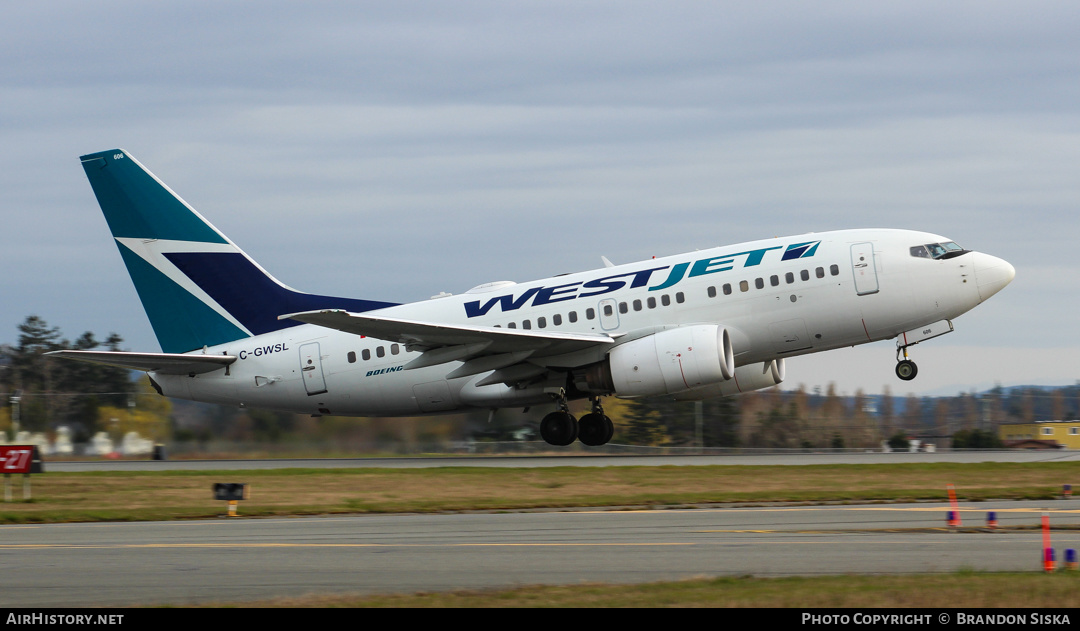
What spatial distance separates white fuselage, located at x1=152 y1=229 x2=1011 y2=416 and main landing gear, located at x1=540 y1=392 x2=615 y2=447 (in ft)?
5.48

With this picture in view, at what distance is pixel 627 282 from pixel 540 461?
623 centimetres

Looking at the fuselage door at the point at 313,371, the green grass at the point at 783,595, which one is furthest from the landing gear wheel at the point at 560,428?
the green grass at the point at 783,595

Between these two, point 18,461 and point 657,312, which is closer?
point 18,461

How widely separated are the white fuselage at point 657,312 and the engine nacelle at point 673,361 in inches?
28.7

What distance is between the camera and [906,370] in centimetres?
3023

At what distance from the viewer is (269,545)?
1574 centimetres

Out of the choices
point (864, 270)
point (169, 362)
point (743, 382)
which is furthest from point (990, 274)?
point (169, 362)

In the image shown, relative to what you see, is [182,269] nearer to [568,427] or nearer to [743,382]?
[568,427]

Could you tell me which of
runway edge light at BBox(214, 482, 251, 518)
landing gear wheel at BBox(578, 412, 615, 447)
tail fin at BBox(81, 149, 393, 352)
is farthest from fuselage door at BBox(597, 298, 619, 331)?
runway edge light at BBox(214, 482, 251, 518)

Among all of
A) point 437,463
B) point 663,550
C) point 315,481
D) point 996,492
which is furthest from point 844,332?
point 663,550

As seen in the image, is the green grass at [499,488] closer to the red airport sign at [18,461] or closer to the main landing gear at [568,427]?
the red airport sign at [18,461]

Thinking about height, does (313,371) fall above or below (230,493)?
above

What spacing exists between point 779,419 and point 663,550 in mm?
31424
